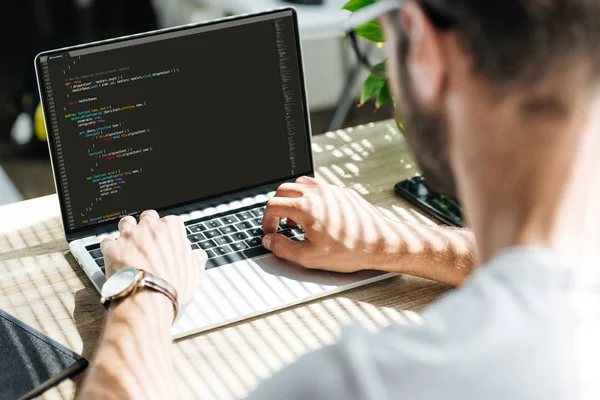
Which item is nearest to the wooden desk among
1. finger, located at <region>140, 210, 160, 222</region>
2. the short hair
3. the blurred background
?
finger, located at <region>140, 210, 160, 222</region>

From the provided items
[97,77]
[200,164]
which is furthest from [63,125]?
[200,164]

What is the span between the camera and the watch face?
3.50 ft

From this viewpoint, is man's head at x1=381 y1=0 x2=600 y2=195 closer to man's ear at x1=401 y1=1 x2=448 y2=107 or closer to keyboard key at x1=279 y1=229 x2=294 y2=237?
man's ear at x1=401 y1=1 x2=448 y2=107

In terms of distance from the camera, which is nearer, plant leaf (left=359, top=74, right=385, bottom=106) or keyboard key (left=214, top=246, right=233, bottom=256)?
keyboard key (left=214, top=246, right=233, bottom=256)

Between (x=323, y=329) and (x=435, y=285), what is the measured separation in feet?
0.64

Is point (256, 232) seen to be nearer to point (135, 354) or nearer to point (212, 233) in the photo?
point (212, 233)

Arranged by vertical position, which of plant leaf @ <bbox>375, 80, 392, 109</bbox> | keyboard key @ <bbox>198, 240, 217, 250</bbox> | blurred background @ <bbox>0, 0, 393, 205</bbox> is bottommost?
blurred background @ <bbox>0, 0, 393, 205</bbox>

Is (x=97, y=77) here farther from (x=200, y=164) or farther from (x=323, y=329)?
(x=323, y=329)

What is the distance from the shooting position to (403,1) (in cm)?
70

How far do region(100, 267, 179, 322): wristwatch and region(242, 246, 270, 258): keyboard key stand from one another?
181 millimetres

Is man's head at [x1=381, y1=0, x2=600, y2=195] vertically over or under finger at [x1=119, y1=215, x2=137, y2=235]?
over

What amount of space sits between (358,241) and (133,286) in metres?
0.32

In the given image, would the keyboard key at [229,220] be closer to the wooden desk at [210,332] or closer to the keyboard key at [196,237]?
the keyboard key at [196,237]

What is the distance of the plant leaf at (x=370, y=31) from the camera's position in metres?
1.44
